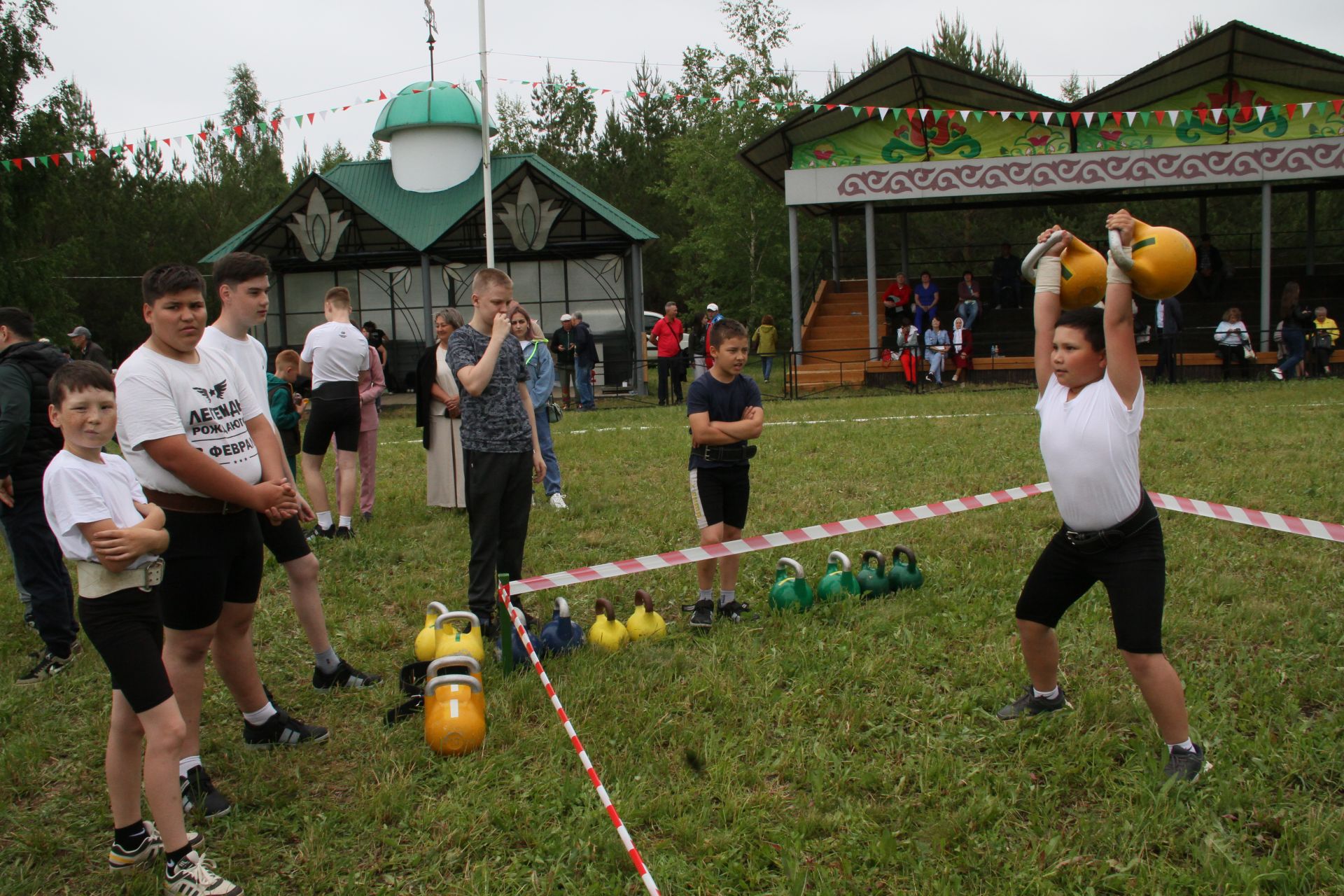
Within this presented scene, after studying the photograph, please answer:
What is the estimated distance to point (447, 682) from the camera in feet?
13.8

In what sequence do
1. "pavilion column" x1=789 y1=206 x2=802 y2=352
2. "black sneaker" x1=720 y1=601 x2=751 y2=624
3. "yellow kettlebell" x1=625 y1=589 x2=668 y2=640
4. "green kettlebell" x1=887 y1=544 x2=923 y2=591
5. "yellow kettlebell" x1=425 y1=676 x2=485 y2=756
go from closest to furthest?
"yellow kettlebell" x1=425 y1=676 x2=485 y2=756
"yellow kettlebell" x1=625 y1=589 x2=668 y2=640
"black sneaker" x1=720 y1=601 x2=751 y2=624
"green kettlebell" x1=887 y1=544 x2=923 y2=591
"pavilion column" x1=789 y1=206 x2=802 y2=352

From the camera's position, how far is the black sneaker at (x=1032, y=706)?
424cm

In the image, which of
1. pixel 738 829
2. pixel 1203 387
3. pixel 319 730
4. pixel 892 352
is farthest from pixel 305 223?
pixel 738 829

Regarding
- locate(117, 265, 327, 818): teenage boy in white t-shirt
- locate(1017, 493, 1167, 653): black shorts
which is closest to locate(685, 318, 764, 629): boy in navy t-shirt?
locate(1017, 493, 1167, 653): black shorts

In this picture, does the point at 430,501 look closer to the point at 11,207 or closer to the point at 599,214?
the point at 599,214

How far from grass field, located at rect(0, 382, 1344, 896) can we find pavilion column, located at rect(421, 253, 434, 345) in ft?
53.3

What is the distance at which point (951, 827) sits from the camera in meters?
3.45

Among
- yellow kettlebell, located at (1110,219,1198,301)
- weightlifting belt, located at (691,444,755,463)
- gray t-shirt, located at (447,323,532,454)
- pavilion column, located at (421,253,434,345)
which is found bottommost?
weightlifting belt, located at (691,444,755,463)

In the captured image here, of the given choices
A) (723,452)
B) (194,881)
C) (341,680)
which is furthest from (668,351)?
(194,881)

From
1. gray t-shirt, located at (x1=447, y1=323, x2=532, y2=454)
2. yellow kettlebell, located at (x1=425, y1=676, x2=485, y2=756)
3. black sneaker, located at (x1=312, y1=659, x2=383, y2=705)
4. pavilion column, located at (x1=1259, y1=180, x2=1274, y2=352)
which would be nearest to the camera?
yellow kettlebell, located at (x1=425, y1=676, x2=485, y2=756)

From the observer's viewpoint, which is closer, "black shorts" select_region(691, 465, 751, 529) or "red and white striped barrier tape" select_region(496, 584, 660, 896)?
"red and white striped barrier tape" select_region(496, 584, 660, 896)

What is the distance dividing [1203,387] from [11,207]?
3003cm

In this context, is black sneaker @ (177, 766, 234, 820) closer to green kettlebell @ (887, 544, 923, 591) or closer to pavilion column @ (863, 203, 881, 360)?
green kettlebell @ (887, 544, 923, 591)

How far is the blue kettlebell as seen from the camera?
510cm
